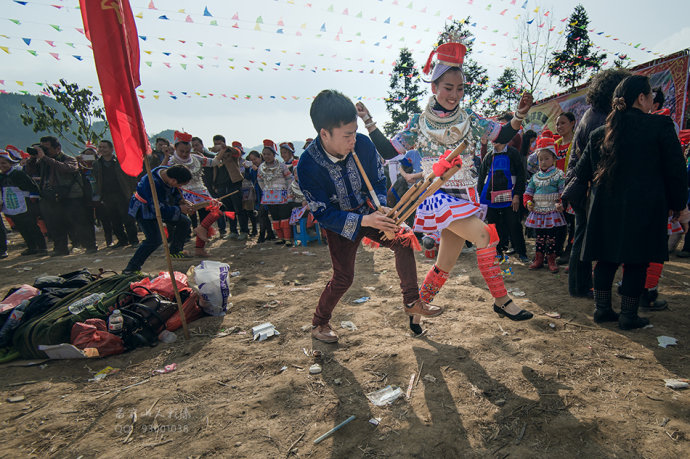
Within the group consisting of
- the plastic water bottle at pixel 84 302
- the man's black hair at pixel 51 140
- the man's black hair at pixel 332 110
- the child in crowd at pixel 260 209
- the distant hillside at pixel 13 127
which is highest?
the distant hillside at pixel 13 127

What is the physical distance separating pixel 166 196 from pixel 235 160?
3.17 m

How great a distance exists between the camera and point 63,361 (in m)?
2.86

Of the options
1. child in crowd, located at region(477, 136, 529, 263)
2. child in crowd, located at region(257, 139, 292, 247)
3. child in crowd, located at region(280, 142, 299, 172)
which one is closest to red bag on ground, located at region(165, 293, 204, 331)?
child in crowd, located at region(257, 139, 292, 247)

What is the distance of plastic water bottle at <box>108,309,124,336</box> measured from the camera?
2984 mm

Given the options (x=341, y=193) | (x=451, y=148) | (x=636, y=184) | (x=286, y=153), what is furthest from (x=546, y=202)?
(x=286, y=153)

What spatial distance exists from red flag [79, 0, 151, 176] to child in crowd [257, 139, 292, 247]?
470 cm

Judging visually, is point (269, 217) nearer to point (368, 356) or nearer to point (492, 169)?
point (492, 169)

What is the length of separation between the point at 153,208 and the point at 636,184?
603cm

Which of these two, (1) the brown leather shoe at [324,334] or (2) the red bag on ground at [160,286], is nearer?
(1) the brown leather shoe at [324,334]

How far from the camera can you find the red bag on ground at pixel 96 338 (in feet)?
9.39

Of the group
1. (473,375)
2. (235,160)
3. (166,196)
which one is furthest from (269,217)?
(473,375)

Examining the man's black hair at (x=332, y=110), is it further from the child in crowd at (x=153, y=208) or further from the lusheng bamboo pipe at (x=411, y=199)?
the child in crowd at (x=153, y=208)

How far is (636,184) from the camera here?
101 inches

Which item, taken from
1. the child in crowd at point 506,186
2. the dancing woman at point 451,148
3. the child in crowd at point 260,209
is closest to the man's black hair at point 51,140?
the child in crowd at point 260,209
